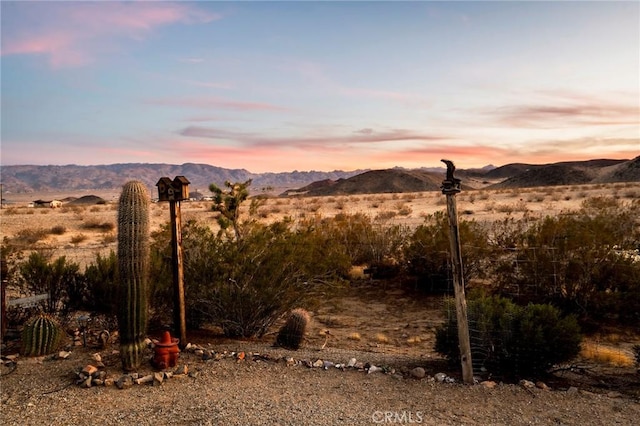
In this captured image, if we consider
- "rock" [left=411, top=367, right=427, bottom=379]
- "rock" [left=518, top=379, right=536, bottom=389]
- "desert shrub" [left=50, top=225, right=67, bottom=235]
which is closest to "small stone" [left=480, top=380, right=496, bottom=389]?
"rock" [left=518, top=379, right=536, bottom=389]

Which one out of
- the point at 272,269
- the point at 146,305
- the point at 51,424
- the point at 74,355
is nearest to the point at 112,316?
the point at 74,355

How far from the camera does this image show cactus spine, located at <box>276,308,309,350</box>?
31.0 ft

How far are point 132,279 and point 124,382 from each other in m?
1.46

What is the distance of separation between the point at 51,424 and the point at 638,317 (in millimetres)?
10571

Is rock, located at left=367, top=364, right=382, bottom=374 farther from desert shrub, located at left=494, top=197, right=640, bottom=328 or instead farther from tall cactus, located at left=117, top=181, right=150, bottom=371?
desert shrub, located at left=494, top=197, right=640, bottom=328

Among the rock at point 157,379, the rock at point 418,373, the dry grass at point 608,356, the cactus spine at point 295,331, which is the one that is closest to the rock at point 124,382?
the rock at point 157,379

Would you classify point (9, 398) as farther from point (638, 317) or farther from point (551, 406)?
point (638, 317)

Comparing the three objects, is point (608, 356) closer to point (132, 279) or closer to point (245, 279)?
point (245, 279)

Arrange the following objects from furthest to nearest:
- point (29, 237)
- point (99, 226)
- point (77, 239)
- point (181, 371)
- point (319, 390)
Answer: point (99, 226)
point (77, 239)
point (29, 237)
point (181, 371)
point (319, 390)

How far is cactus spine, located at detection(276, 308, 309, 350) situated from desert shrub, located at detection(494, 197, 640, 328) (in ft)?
18.1

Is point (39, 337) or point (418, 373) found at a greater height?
point (39, 337)

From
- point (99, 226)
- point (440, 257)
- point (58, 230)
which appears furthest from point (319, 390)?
point (99, 226)

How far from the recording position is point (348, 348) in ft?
33.5

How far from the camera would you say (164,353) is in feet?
26.6
